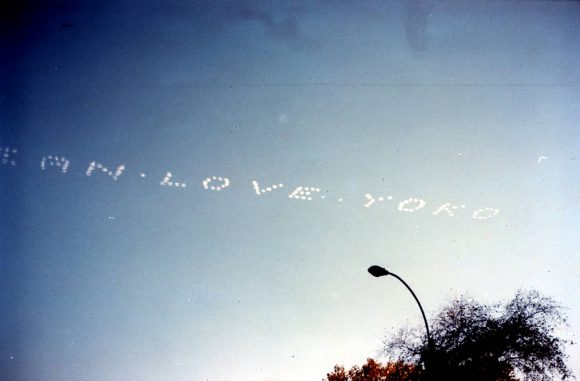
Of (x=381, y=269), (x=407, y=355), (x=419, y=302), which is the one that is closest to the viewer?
(x=381, y=269)

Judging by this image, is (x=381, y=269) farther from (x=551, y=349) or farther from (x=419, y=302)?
(x=551, y=349)

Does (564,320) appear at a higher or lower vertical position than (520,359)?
higher

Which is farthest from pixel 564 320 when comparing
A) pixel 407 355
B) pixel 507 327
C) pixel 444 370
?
pixel 407 355

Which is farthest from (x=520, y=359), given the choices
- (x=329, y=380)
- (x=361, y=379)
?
(x=329, y=380)

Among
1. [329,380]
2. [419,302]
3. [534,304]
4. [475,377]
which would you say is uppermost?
[534,304]

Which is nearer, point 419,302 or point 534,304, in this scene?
point 419,302

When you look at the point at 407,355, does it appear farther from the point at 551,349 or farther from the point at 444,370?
the point at 551,349

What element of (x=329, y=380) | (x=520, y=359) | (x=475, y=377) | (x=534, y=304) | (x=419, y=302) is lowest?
(x=329, y=380)

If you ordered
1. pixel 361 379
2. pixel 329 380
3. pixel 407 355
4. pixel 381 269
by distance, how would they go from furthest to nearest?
pixel 329 380
pixel 361 379
pixel 407 355
pixel 381 269

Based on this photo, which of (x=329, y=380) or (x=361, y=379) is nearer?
(x=361, y=379)
